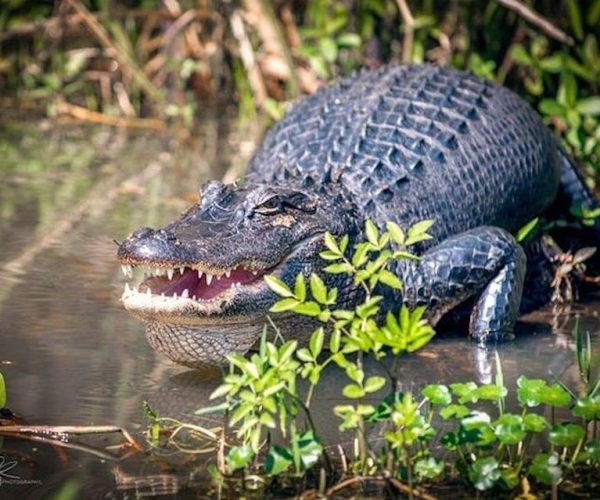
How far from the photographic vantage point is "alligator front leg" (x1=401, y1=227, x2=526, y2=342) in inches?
214

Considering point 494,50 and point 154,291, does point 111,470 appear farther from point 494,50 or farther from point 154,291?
point 494,50

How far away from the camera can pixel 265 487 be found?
350 cm

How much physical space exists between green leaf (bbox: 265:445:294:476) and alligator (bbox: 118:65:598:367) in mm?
1112

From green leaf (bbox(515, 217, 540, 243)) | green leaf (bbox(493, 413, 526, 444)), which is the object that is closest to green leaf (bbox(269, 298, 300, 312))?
green leaf (bbox(493, 413, 526, 444))

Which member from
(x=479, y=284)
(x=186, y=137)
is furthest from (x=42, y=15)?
(x=479, y=284)

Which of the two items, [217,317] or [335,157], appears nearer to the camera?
[217,317]

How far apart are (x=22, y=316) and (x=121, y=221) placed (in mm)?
1716

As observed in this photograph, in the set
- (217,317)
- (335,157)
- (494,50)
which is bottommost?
(217,317)

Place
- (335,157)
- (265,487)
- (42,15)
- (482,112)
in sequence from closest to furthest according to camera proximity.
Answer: (265,487) → (335,157) → (482,112) → (42,15)

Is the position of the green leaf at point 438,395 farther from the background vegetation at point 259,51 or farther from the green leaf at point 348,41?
the green leaf at point 348,41

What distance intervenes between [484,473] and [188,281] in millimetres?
1626

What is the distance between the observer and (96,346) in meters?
4.95

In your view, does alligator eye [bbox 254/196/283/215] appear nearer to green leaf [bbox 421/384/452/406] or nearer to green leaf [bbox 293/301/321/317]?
green leaf [bbox 293/301/321/317]

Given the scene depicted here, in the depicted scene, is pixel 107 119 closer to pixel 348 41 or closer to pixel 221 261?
pixel 348 41
